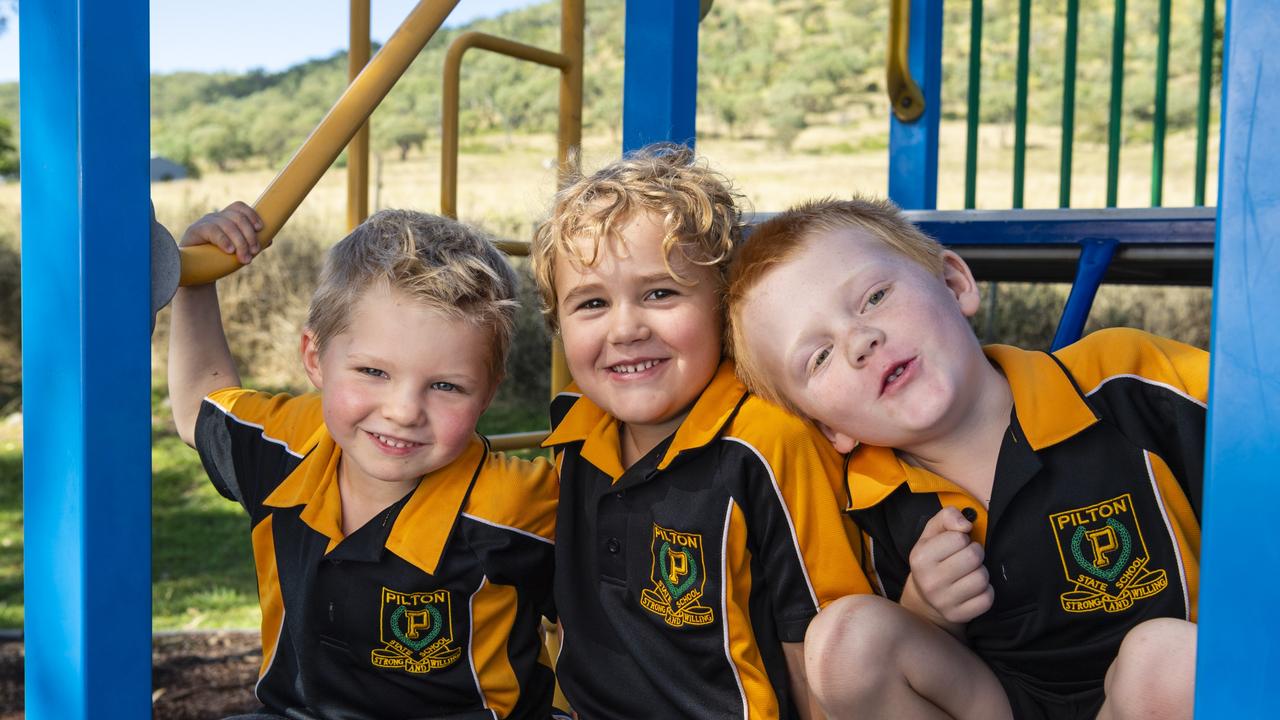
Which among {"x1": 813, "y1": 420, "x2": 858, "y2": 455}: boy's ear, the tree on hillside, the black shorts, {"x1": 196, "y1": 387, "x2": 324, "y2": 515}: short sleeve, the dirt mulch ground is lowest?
the dirt mulch ground

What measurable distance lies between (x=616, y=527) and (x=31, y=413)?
0.77m

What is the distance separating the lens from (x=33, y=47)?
1.17 metres

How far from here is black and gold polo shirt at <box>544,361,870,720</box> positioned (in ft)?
4.95

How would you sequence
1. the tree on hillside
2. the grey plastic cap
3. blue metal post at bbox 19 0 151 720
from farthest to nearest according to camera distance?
the tree on hillside, the grey plastic cap, blue metal post at bbox 19 0 151 720

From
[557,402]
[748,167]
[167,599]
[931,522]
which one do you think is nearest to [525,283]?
[167,599]

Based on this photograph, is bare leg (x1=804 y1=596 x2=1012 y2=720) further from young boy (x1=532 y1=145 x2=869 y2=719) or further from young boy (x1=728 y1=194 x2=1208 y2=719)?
young boy (x1=532 y1=145 x2=869 y2=719)

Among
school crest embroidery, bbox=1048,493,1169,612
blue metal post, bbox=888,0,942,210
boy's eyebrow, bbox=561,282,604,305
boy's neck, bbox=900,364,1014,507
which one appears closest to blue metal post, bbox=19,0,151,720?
boy's eyebrow, bbox=561,282,604,305

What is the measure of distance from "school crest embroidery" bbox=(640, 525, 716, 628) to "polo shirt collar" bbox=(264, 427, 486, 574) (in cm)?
31

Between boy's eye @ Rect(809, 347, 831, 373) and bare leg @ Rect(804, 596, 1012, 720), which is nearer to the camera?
bare leg @ Rect(804, 596, 1012, 720)

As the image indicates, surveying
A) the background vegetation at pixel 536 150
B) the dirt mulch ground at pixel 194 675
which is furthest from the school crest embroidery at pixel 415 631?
the background vegetation at pixel 536 150

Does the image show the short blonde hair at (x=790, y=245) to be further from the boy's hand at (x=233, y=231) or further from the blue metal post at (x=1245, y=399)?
the blue metal post at (x=1245, y=399)

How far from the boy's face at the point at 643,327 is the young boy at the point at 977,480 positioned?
0.12 meters

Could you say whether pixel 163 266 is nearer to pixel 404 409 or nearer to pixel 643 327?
pixel 404 409

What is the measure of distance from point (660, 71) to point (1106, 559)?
1026mm
